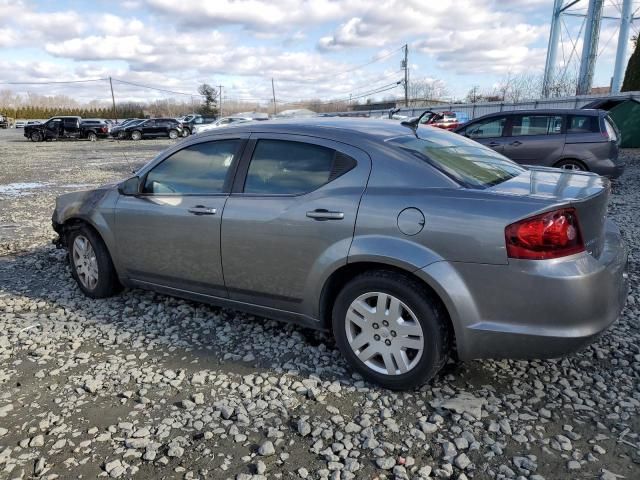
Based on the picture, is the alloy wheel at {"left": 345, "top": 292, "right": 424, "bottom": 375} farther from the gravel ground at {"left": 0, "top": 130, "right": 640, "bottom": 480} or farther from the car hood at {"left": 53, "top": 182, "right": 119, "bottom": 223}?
the car hood at {"left": 53, "top": 182, "right": 119, "bottom": 223}

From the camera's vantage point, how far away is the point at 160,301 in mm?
4617

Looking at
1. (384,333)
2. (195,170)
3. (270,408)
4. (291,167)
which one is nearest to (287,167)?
(291,167)

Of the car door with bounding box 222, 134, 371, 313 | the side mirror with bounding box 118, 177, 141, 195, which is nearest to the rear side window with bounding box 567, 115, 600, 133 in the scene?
the car door with bounding box 222, 134, 371, 313

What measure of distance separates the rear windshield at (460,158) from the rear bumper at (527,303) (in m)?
0.59

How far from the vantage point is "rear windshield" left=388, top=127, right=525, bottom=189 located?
3.04m

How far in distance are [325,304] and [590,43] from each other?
1500 inches

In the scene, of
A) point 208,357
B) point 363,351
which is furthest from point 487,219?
point 208,357

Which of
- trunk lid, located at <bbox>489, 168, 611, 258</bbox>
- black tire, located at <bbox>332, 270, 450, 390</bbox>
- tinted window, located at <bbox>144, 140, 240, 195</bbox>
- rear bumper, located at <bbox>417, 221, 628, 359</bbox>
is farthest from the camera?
tinted window, located at <bbox>144, 140, 240, 195</bbox>

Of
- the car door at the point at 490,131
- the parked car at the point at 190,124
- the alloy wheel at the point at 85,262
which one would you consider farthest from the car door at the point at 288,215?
the parked car at the point at 190,124

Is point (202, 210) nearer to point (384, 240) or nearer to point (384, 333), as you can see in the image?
point (384, 240)

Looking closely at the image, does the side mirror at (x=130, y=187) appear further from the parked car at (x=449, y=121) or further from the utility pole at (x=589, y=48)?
the utility pole at (x=589, y=48)

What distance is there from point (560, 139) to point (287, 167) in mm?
7817

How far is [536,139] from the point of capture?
9.67 metres

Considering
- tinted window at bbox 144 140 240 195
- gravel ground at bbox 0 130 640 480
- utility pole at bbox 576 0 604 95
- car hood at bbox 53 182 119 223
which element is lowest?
gravel ground at bbox 0 130 640 480
